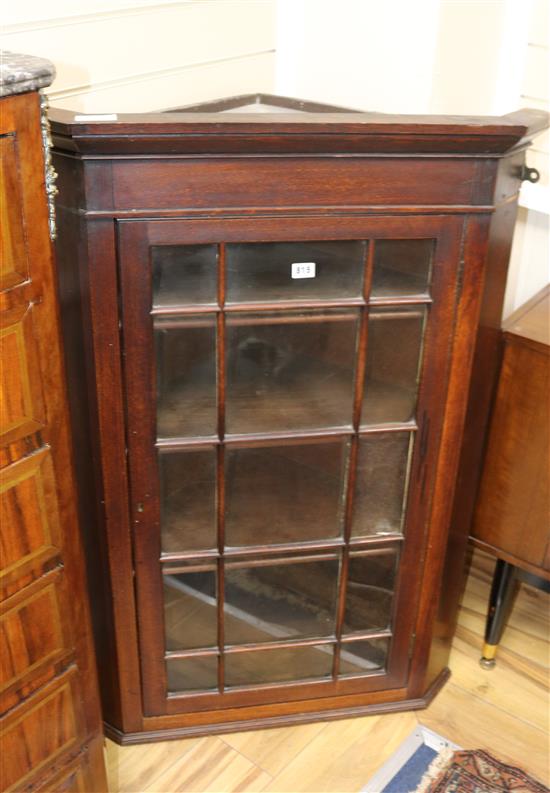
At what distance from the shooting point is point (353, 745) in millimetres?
1951

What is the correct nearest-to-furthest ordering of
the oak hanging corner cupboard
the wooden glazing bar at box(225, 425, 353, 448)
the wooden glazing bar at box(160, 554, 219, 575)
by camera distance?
the oak hanging corner cupboard, the wooden glazing bar at box(225, 425, 353, 448), the wooden glazing bar at box(160, 554, 219, 575)

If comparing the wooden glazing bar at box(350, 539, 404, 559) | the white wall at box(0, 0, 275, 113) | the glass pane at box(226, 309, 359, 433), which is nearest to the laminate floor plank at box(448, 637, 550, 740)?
the wooden glazing bar at box(350, 539, 404, 559)

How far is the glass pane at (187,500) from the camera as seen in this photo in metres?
1.65

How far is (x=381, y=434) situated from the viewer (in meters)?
1.69

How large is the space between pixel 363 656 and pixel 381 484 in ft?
1.47

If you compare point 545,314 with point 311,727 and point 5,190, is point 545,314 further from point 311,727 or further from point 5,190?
point 5,190

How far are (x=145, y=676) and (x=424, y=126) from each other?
1213mm

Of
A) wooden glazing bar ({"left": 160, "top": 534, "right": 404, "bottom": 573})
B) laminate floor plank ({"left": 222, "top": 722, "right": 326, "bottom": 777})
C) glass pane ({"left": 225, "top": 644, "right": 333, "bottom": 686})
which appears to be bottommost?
laminate floor plank ({"left": 222, "top": 722, "right": 326, "bottom": 777})

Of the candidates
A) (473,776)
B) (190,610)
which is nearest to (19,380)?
(190,610)

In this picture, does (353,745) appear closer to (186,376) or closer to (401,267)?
(186,376)

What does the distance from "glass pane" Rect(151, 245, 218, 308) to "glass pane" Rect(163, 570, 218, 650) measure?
57 cm

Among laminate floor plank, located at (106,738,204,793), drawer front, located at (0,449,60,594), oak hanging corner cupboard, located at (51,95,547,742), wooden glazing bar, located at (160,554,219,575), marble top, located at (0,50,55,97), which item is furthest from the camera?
laminate floor plank, located at (106,738,204,793)

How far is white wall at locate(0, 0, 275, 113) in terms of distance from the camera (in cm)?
157

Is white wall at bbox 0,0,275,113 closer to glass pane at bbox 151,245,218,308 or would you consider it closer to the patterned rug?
glass pane at bbox 151,245,218,308
